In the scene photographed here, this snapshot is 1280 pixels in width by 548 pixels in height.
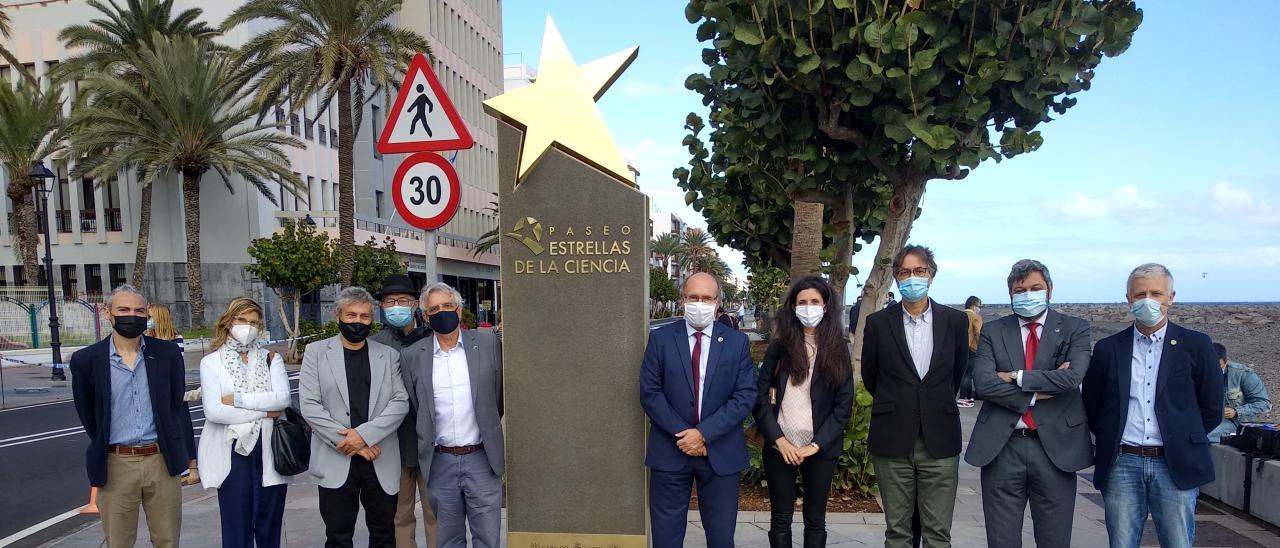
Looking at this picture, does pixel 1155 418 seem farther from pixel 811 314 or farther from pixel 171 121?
pixel 171 121

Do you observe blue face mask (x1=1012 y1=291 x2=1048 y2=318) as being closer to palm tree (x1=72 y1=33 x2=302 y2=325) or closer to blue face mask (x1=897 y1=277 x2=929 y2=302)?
blue face mask (x1=897 y1=277 x2=929 y2=302)

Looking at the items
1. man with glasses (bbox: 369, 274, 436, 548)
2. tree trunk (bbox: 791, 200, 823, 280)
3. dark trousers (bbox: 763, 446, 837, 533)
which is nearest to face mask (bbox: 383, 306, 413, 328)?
man with glasses (bbox: 369, 274, 436, 548)

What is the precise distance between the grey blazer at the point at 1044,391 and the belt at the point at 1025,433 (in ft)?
0.13

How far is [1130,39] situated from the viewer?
5.47 m

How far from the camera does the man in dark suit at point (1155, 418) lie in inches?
152

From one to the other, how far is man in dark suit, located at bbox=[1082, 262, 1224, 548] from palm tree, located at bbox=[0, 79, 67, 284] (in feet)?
97.3

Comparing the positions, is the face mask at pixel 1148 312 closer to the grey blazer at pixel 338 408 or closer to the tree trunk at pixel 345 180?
the grey blazer at pixel 338 408

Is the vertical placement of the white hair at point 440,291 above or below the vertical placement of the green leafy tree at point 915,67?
below

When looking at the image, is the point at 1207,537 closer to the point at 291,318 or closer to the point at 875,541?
the point at 875,541

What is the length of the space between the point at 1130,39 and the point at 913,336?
9.49 ft

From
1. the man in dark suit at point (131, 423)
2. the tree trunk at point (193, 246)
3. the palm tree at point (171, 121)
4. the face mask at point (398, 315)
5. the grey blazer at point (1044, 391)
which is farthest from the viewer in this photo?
the tree trunk at point (193, 246)

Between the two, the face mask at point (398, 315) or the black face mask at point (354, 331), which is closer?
the black face mask at point (354, 331)

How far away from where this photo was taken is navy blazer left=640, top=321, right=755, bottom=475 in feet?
14.0

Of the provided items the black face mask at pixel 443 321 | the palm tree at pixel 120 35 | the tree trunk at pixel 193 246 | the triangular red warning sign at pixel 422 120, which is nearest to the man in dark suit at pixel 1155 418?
the black face mask at pixel 443 321
